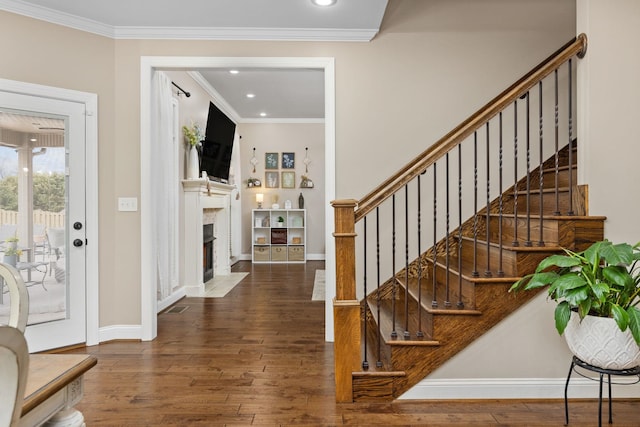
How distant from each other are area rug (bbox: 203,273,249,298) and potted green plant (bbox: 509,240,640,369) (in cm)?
391

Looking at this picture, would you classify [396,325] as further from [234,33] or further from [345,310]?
[234,33]

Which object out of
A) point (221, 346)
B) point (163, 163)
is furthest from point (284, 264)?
point (221, 346)

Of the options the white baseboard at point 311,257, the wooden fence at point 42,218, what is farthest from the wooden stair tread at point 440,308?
the white baseboard at point 311,257

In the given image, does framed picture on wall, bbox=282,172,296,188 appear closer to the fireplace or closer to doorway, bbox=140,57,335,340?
the fireplace

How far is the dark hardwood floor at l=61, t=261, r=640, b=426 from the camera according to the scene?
2076mm

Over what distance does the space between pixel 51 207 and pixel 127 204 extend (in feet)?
1.78

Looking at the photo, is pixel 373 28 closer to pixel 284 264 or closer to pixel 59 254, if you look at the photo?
pixel 59 254

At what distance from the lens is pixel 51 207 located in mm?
3000

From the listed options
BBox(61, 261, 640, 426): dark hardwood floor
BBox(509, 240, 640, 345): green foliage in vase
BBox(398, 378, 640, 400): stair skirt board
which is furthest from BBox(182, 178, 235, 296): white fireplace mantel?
BBox(509, 240, 640, 345): green foliage in vase

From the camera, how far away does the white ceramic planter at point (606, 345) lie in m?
1.74

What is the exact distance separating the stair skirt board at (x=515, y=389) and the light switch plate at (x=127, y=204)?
8.82 feet

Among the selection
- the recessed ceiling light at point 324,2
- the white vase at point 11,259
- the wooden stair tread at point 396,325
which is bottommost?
the wooden stair tread at point 396,325

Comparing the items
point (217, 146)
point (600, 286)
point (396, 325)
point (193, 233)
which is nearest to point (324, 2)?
point (396, 325)

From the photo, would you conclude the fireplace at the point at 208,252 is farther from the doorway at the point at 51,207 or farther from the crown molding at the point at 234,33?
the crown molding at the point at 234,33
